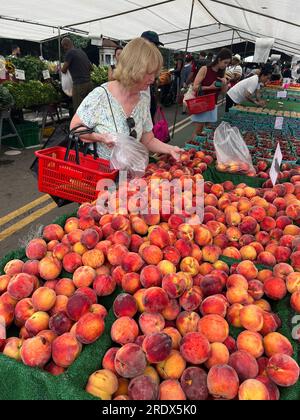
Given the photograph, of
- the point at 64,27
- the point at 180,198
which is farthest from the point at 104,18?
the point at 180,198

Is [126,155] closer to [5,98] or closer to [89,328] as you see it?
[89,328]

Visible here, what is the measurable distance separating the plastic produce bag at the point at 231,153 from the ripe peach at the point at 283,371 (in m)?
2.07

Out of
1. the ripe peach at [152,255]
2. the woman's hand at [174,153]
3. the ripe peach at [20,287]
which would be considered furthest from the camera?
the woman's hand at [174,153]

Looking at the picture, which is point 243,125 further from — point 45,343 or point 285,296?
point 45,343

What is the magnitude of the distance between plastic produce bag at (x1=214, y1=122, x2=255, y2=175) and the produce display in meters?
1.09

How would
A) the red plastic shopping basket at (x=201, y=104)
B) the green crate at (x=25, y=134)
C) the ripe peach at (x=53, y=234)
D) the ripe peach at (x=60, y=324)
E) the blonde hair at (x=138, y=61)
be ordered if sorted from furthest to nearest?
the green crate at (x=25, y=134), the red plastic shopping basket at (x=201, y=104), the blonde hair at (x=138, y=61), the ripe peach at (x=53, y=234), the ripe peach at (x=60, y=324)

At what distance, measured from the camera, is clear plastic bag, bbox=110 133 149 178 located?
233 centimetres

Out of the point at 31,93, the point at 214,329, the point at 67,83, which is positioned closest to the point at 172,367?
the point at 214,329

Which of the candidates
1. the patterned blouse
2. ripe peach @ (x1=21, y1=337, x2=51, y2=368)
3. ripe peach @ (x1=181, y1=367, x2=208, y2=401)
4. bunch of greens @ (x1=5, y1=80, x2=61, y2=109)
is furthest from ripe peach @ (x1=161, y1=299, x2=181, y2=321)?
bunch of greens @ (x1=5, y1=80, x2=61, y2=109)

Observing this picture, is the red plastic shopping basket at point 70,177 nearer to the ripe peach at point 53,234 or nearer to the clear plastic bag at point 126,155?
the clear plastic bag at point 126,155

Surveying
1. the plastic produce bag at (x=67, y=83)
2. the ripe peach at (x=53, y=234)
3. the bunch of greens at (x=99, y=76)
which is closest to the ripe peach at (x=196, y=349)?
the ripe peach at (x=53, y=234)

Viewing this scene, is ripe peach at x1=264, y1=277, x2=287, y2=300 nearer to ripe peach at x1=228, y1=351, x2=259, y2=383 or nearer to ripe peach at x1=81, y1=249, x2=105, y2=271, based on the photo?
ripe peach at x1=228, y1=351, x2=259, y2=383

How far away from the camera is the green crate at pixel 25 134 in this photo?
21.9 feet
